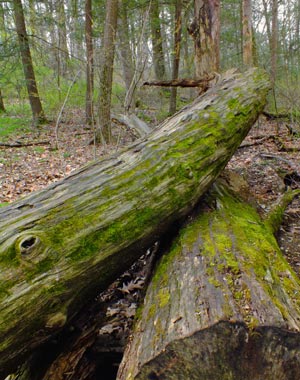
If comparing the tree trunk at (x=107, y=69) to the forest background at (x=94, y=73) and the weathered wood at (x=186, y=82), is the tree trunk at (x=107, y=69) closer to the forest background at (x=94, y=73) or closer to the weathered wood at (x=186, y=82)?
the forest background at (x=94, y=73)

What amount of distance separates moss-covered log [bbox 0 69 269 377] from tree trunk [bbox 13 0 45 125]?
1032 cm

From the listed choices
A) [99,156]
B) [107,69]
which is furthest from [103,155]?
[107,69]

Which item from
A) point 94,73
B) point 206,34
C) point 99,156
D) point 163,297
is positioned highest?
point 206,34

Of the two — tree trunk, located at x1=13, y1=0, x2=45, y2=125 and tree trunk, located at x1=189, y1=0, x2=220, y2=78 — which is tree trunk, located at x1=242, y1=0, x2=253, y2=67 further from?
tree trunk, located at x1=13, y1=0, x2=45, y2=125

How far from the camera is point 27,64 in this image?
1168 centimetres

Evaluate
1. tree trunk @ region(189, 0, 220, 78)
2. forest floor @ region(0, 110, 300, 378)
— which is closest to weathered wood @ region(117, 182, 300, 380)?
forest floor @ region(0, 110, 300, 378)

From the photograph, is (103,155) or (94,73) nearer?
(103,155)

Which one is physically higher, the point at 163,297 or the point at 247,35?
the point at 247,35

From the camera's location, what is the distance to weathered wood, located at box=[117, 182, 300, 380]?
1462 millimetres

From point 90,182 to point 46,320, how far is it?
96 cm

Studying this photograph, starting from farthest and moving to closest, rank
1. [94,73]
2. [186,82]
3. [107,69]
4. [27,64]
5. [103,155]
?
[27,64] → [94,73] → [107,69] → [103,155] → [186,82]

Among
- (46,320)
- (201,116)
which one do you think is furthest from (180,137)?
(46,320)

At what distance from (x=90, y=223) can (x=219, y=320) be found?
0.98m

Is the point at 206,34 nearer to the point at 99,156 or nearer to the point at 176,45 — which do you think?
the point at 99,156
